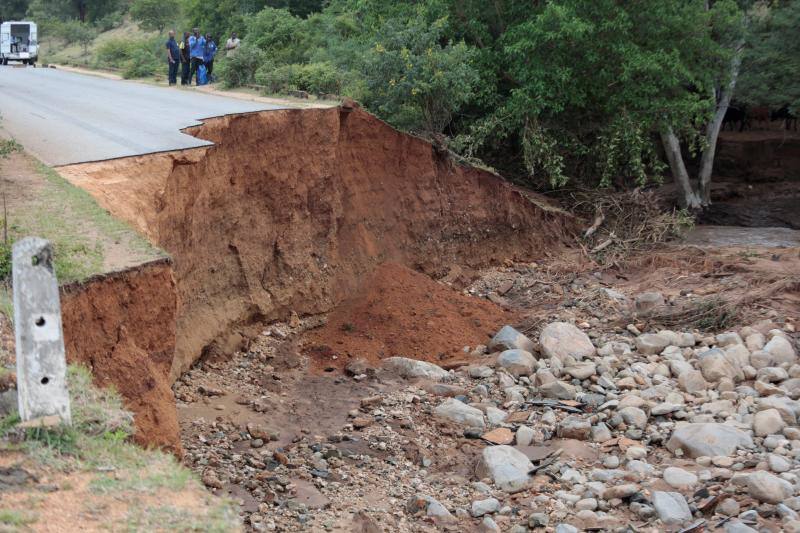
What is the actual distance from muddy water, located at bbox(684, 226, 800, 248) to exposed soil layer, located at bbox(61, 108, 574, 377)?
14.5 feet

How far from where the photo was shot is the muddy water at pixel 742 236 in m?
19.2

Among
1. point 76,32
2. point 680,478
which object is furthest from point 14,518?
point 76,32

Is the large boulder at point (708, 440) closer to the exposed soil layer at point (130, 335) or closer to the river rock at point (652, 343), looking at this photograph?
the river rock at point (652, 343)

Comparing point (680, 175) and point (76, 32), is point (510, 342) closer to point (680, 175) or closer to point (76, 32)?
point (680, 175)

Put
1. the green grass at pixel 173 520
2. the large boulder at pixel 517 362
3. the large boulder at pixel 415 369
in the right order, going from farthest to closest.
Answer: the large boulder at pixel 517 362, the large boulder at pixel 415 369, the green grass at pixel 173 520

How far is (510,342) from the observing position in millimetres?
12547

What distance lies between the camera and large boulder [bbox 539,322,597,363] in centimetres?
1220

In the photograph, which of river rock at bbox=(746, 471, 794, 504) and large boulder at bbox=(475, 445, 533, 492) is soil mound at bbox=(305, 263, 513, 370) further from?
river rock at bbox=(746, 471, 794, 504)

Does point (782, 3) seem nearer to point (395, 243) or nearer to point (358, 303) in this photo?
point (395, 243)

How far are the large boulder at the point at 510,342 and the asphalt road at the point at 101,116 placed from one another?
485 cm

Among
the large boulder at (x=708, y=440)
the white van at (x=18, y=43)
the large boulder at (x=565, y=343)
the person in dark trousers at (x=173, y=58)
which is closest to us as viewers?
the large boulder at (x=708, y=440)

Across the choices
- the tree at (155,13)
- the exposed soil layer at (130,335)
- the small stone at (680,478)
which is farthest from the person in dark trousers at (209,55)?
the tree at (155,13)

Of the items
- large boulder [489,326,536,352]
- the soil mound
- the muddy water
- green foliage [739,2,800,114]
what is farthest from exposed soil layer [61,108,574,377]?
green foliage [739,2,800,114]

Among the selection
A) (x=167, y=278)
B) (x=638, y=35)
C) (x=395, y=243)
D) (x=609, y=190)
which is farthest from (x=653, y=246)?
(x=167, y=278)
